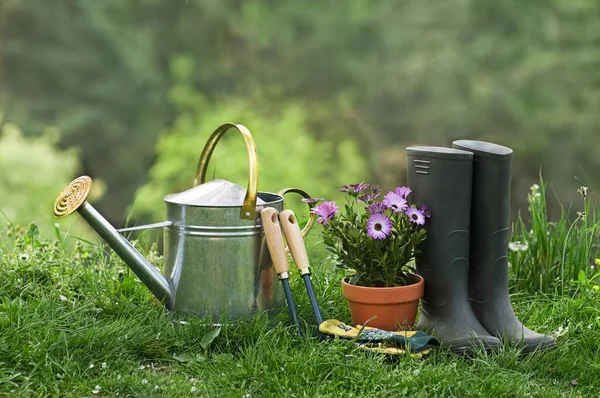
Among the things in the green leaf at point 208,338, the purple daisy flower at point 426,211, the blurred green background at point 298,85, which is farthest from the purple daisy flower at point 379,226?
the blurred green background at point 298,85

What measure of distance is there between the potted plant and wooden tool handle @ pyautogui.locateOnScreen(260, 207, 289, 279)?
0.15m

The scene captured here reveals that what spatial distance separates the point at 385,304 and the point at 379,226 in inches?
9.3

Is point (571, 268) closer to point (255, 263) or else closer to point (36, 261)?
point (255, 263)

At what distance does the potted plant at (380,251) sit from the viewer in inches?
82.1

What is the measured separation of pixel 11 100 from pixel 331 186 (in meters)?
4.37

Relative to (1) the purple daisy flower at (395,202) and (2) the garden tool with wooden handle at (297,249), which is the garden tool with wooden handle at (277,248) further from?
(1) the purple daisy flower at (395,202)

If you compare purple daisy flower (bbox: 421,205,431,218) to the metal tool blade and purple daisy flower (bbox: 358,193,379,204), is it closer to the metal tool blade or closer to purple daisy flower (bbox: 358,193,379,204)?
purple daisy flower (bbox: 358,193,379,204)

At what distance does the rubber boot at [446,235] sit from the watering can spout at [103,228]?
835mm

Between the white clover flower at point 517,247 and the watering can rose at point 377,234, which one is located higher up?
the watering can rose at point 377,234

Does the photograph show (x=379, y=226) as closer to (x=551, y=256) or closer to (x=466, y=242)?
(x=466, y=242)

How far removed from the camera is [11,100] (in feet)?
30.1

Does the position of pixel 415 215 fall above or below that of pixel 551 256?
above

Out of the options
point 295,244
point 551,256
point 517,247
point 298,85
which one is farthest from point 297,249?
point 298,85

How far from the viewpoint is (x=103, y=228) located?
2.06m
